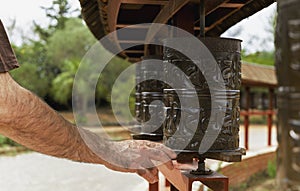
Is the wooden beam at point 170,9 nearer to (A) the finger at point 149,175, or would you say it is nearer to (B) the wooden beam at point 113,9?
(B) the wooden beam at point 113,9

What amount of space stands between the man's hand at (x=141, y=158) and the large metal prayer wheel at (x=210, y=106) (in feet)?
0.22

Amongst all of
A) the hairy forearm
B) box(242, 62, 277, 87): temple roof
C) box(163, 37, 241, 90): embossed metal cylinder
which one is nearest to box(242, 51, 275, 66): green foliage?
box(242, 62, 277, 87): temple roof

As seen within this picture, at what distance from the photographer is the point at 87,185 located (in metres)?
7.83

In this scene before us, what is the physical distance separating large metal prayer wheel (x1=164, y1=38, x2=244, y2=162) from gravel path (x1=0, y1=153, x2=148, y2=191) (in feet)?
16.9

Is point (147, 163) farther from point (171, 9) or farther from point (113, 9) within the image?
point (113, 9)

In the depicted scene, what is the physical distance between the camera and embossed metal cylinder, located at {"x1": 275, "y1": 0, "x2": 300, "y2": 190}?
0.73 metres

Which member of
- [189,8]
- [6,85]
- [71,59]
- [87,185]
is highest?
[71,59]

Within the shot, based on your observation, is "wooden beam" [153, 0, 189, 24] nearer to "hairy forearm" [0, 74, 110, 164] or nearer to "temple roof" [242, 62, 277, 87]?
"hairy forearm" [0, 74, 110, 164]

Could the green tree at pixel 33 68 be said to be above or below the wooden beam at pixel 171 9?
above

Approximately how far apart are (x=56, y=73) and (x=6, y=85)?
19.1 m

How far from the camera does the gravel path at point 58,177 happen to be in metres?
7.57

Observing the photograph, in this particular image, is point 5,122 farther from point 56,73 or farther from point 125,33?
point 56,73

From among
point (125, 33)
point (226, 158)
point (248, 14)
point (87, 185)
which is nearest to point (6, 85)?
point (226, 158)

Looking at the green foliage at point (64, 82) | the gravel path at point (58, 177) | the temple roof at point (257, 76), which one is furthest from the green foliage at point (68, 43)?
the temple roof at point (257, 76)
